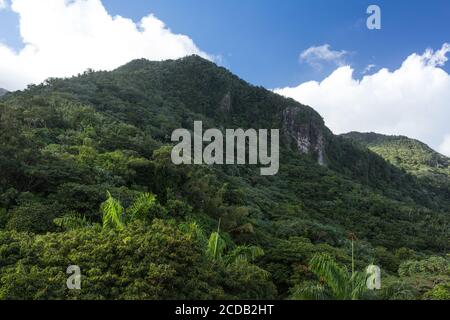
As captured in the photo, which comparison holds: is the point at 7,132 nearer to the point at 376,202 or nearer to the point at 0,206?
the point at 0,206

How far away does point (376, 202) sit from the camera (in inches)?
2256

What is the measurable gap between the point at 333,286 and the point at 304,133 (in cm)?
9334

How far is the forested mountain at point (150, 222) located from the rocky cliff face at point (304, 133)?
35616mm

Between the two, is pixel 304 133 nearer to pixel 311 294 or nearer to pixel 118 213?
pixel 118 213

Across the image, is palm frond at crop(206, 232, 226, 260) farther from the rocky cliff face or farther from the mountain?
the mountain

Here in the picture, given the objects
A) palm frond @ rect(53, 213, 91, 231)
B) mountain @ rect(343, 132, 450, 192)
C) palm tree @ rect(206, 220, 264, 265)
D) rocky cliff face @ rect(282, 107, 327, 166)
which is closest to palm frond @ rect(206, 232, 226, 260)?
palm tree @ rect(206, 220, 264, 265)

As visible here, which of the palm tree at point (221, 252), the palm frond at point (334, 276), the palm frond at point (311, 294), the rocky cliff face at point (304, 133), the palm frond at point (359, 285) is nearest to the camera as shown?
the palm frond at point (311, 294)

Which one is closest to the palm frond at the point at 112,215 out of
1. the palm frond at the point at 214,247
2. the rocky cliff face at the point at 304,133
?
the palm frond at the point at 214,247

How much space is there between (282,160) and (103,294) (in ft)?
Result: 233

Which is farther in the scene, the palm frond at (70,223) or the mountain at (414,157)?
the mountain at (414,157)

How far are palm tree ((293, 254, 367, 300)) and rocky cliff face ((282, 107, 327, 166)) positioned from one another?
3480 inches

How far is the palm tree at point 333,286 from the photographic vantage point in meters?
9.34

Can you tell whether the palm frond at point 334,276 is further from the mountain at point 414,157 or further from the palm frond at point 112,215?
the mountain at point 414,157
